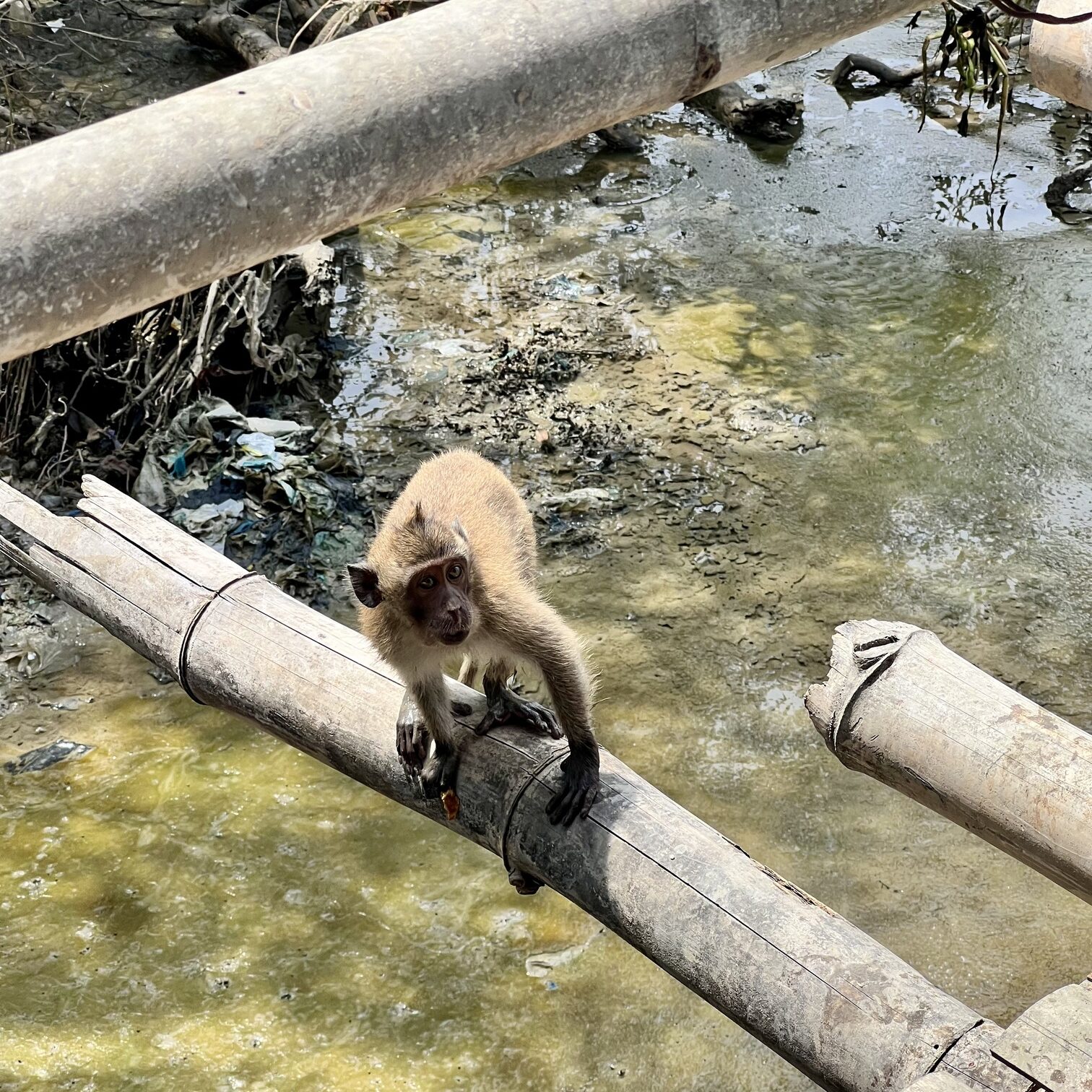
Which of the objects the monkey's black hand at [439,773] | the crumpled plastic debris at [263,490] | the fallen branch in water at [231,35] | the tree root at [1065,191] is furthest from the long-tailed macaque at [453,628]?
the fallen branch in water at [231,35]

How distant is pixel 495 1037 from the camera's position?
175 inches

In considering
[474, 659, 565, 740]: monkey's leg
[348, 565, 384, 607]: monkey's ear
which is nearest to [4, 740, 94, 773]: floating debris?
[474, 659, 565, 740]: monkey's leg

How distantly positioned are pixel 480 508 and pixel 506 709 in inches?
23.5

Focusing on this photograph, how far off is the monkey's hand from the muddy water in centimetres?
152

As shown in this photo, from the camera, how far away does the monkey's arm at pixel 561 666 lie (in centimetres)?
319

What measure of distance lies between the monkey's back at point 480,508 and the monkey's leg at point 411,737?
422 mm

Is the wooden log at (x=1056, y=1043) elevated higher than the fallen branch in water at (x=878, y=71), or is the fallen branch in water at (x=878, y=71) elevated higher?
the wooden log at (x=1056, y=1043)

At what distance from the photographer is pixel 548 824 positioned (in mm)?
3094

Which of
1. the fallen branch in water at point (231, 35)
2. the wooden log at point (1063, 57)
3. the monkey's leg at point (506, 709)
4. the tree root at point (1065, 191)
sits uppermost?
the wooden log at point (1063, 57)

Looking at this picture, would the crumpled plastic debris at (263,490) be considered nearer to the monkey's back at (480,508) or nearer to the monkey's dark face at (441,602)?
the monkey's back at (480,508)

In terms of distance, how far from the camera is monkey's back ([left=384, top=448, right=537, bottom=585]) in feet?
11.9

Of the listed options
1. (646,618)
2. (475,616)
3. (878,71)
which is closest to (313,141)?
(475,616)

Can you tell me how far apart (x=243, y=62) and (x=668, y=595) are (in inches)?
288

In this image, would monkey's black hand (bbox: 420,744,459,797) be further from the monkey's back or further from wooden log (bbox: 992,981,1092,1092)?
wooden log (bbox: 992,981,1092,1092)
